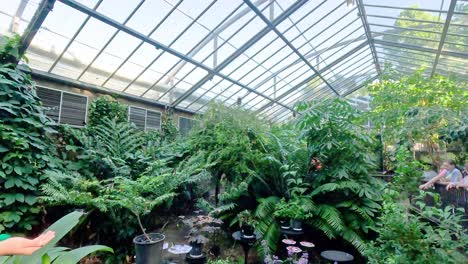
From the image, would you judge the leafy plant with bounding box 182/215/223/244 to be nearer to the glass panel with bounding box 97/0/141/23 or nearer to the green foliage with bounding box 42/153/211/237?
the green foliage with bounding box 42/153/211/237

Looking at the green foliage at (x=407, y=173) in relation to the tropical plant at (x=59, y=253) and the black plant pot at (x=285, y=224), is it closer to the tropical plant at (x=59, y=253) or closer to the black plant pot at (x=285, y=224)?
the black plant pot at (x=285, y=224)

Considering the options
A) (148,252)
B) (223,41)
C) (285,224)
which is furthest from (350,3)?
(148,252)

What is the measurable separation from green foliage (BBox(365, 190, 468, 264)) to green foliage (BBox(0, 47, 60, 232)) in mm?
3657

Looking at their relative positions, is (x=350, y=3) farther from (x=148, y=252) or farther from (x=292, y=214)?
(x=148, y=252)

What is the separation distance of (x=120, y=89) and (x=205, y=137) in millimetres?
2851

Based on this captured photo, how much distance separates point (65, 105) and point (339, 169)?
5366 mm

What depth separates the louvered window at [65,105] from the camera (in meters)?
4.90

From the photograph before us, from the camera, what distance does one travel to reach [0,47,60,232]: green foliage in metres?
2.90

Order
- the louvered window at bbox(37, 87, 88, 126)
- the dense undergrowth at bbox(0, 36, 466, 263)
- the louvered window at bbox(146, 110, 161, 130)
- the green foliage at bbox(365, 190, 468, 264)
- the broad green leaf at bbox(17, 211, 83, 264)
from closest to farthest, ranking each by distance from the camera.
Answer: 1. the broad green leaf at bbox(17, 211, 83, 264)
2. the green foliage at bbox(365, 190, 468, 264)
3. the dense undergrowth at bbox(0, 36, 466, 263)
4. the louvered window at bbox(37, 87, 88, 126)
5. the louvered window at bbox(146, 110, 161, 130)

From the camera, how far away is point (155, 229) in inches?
143

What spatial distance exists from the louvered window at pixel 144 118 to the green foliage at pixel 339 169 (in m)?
4.62

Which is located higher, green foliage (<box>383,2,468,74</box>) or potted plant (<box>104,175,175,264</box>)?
green foliage (<box>383,2,468,74</box>)

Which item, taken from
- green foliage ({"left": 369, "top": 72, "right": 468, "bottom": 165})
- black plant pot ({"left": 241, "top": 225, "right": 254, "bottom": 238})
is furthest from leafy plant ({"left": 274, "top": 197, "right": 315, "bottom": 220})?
green foliage ({"left": 369, "top": 72, "right": 468, "bottom": 165})

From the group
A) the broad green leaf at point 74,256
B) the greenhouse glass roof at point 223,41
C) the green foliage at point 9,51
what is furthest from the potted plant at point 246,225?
the green foliage at point 9,51
